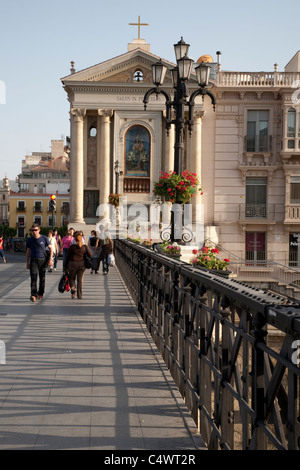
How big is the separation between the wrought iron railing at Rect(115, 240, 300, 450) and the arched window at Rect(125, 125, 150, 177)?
41798 mm

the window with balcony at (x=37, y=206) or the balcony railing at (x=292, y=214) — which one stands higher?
the window with balcony at (x=37, y=206)

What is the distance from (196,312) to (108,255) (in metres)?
20.1

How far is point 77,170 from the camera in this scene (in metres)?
48.8

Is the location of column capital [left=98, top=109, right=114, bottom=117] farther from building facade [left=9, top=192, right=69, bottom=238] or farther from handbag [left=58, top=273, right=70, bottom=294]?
building facade [left=9, top=192, right=69, bottom=238]

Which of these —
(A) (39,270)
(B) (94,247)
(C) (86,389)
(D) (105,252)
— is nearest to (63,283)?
(A) (39,270)

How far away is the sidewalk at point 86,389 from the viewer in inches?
201

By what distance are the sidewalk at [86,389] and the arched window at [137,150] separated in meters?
37.3

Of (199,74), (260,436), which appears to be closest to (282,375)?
(260,436)

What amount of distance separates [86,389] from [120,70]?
140 feet

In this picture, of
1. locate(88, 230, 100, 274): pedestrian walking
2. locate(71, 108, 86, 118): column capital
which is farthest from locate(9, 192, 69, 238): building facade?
locate(88, 230, 100, 274): pedestrian walking

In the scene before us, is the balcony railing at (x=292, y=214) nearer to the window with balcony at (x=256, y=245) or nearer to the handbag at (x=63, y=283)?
the window with balcony at (x=256, y=245)

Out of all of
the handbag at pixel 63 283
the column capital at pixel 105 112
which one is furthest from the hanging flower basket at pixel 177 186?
the column capital at pixel 105 112

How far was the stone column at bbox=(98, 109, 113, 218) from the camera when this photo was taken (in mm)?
48062
